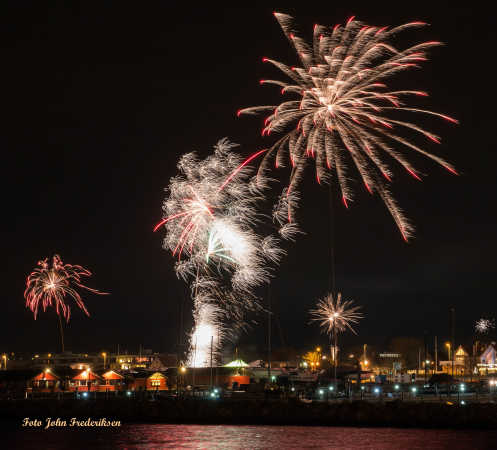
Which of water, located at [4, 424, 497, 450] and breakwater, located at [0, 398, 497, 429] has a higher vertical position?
breakwater, located at [0, 398, 497, 429]

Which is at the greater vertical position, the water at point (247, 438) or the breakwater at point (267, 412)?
the breakwater at point (267, 412)

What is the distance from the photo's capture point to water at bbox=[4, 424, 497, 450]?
37844 millimetres

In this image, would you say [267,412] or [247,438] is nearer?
[247,438]

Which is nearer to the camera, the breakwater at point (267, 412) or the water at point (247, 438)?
the water at point (247, 438)

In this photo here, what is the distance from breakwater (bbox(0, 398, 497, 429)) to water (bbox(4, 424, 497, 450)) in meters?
1.70

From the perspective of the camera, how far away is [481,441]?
38969 millimetres

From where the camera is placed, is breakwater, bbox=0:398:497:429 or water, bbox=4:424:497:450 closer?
water, bbox=4:424:497:450

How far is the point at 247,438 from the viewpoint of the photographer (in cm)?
4162

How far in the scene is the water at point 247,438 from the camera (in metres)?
37.8

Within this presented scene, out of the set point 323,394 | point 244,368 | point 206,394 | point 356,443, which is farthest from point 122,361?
point 356,443

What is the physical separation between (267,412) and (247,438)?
9.84m

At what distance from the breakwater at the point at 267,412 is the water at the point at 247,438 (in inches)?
66.9

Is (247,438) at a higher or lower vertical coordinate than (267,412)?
lower

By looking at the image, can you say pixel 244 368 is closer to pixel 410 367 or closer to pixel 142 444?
pixel 142 444
